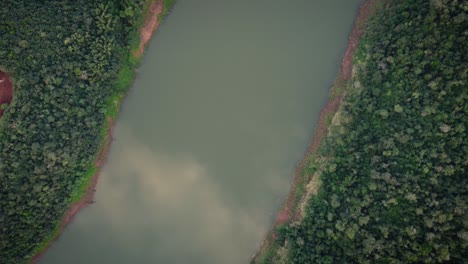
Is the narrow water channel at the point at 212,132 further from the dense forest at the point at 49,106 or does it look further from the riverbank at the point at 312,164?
the dense forest at the point at 49,106

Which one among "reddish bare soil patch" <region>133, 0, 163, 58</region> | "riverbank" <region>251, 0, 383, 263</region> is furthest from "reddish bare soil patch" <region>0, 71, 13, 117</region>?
"riverbank" <region>251, 0, 383, 263</region>

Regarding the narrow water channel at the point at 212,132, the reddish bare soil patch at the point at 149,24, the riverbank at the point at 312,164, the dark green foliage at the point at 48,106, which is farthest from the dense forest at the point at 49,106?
the riverbank at the point at 312,164

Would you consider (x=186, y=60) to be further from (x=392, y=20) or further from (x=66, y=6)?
(x=392, y=20)

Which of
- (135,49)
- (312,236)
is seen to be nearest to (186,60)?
(135,49)

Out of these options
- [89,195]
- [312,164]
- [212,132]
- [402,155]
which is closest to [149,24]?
[212,132]

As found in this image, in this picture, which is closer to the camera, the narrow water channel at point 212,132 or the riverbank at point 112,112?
the riverbank at point 112,112
